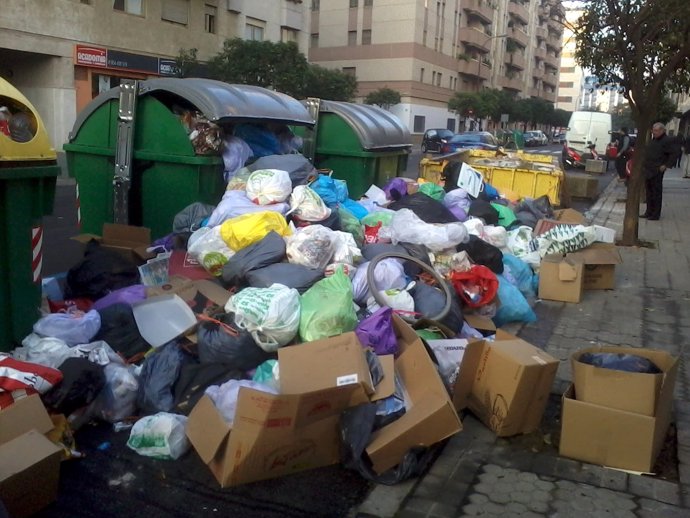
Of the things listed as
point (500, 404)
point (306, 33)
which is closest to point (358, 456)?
point (500, 404)

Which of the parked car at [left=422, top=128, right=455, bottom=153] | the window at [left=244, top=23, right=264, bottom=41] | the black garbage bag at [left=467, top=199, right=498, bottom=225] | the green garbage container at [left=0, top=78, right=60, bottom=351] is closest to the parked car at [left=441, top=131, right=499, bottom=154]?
the parked car at [left=422, top=128, right=455, bottom=153]

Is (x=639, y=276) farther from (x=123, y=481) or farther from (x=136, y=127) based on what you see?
(x=123, y=481)

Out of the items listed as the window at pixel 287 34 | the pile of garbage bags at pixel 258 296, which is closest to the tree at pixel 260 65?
the window at pixel 287 34

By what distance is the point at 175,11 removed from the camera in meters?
25.8

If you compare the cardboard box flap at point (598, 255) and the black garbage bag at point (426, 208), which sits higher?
the black garbage bag at point (426, 208)

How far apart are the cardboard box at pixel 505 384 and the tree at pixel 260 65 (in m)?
23.6

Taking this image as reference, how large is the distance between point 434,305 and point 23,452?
8.79ft

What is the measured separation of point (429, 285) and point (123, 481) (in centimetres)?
258

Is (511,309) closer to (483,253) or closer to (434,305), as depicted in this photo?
(483,253)

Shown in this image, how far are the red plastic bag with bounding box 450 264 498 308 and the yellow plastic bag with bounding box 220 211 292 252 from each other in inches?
52.3

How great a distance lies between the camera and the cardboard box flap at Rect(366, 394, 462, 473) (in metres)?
3.03

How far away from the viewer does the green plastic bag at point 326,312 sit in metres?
3.72

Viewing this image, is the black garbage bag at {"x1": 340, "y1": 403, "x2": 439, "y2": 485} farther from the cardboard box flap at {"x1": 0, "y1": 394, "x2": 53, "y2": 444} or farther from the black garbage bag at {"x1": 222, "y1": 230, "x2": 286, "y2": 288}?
the black garbage bag at {"x1": 222, "y1": 230, "x2": 286, "y2": 288}

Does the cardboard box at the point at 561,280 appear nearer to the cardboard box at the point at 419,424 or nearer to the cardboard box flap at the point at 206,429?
the cardboard box at the point at 419,424
